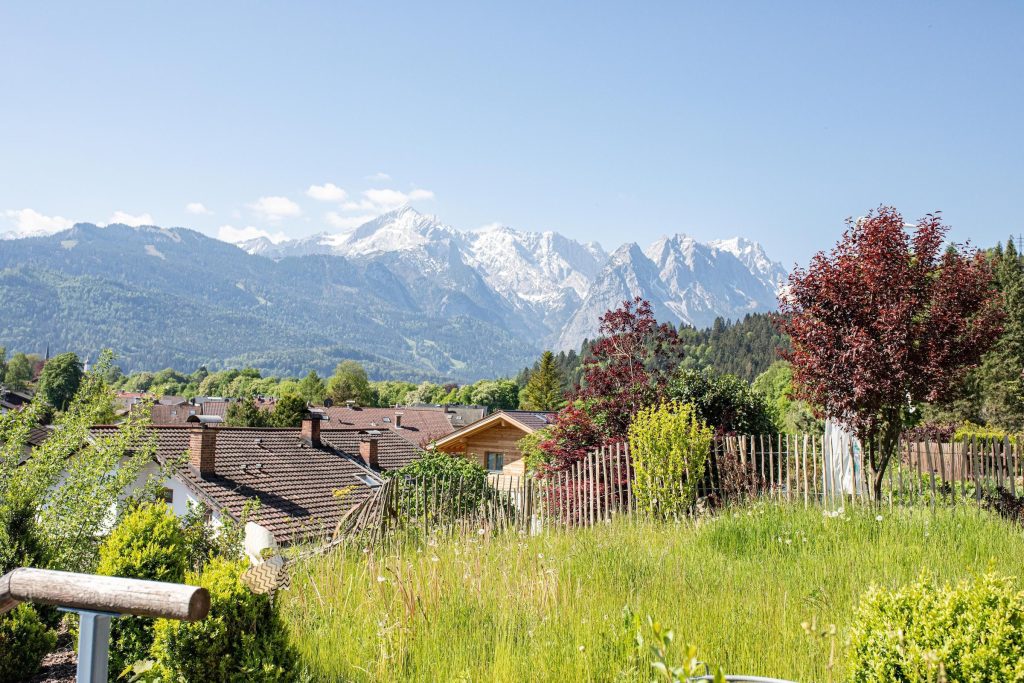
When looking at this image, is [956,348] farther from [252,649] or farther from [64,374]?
[64,374]

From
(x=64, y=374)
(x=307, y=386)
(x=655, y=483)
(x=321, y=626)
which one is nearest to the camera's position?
(x=321, y=626)

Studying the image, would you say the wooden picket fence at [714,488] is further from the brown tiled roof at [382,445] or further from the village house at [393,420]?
the village house at [393,420]

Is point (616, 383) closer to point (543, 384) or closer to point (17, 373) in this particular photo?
point (543, 384)

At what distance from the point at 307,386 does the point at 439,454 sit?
328 feet

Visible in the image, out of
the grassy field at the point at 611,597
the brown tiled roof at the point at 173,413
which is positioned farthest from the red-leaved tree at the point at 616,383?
the brown tiled roof at the point at 173,413

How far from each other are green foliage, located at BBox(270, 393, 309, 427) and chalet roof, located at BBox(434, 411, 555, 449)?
70.7ft

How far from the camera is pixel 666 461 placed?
10.9 metres

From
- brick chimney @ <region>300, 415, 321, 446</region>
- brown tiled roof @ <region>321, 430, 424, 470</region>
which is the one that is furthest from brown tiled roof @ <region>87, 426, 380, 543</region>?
brown tiled roof @ <region>321, 430, 424, 470</region>

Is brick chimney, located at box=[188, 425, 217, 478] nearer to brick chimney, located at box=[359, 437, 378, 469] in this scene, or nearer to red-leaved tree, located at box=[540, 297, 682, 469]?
brick chimney, located at box=[359, 437, 378, 469]

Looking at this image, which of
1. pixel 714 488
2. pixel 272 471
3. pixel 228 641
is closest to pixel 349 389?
pixel 272 471

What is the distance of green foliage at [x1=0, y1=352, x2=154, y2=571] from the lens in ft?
17.8

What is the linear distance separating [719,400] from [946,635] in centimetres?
1275

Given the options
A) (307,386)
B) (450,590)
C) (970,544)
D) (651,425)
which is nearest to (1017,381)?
(651,425)

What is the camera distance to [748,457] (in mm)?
12805
